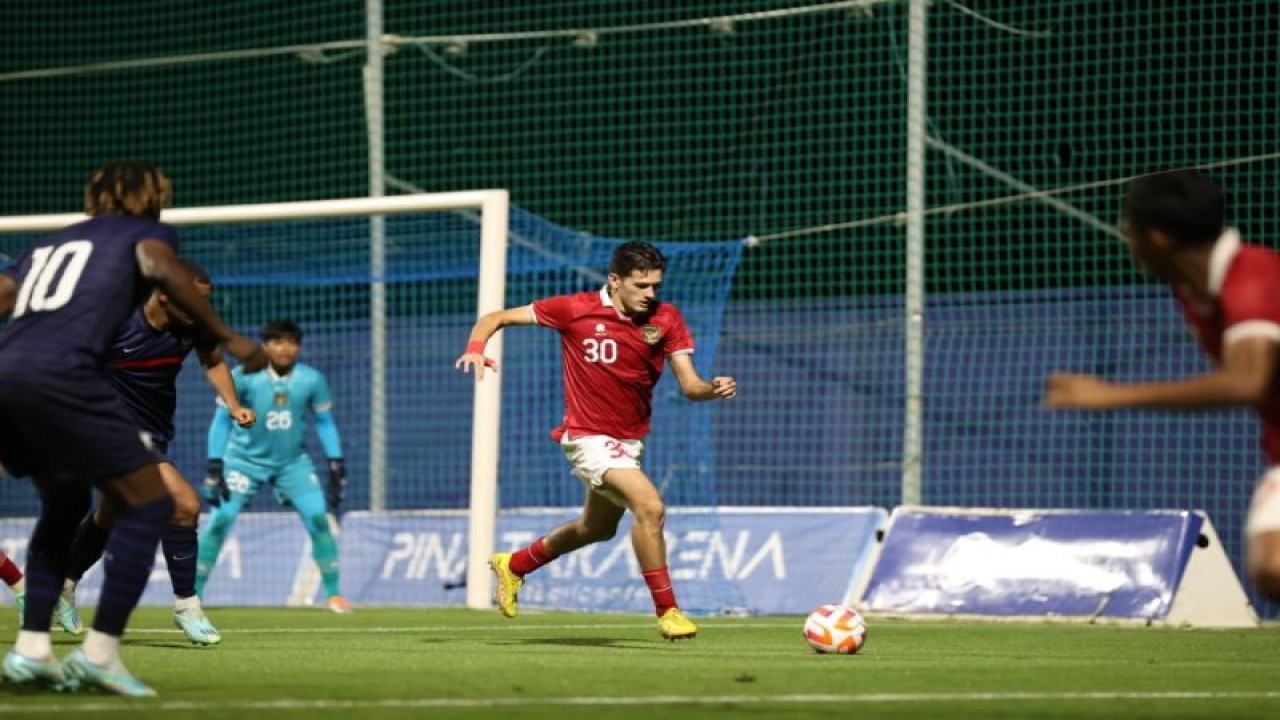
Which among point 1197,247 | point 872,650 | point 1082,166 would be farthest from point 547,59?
point 1197,247

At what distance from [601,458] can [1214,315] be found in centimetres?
583

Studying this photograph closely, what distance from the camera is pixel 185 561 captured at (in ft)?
38.5

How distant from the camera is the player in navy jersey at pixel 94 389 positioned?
25.3 ft

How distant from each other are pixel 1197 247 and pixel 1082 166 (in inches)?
553

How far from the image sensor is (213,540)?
665 inches

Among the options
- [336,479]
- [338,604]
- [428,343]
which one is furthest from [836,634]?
[428,343]

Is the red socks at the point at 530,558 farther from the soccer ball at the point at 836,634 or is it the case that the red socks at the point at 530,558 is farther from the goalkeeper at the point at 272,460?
the goalkeeper at the point at 272,460

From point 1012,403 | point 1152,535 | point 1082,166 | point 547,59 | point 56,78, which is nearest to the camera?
→ point 1152,535

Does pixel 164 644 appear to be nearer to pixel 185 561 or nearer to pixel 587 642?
pixel 185 561

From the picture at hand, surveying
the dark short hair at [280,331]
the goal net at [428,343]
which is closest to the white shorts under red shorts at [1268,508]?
the goal net at [428,343]

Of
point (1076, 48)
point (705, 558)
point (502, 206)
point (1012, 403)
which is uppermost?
point (1076, 48)

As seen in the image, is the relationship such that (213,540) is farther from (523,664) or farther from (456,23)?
(456,23)

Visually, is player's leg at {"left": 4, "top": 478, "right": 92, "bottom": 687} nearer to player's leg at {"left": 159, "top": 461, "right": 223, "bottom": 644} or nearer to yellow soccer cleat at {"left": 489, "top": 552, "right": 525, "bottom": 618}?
player's leg at {"left": 159, "top": 461, "right": 223, "bottom": 644}

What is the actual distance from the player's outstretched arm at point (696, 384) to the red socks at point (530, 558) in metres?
1.40
